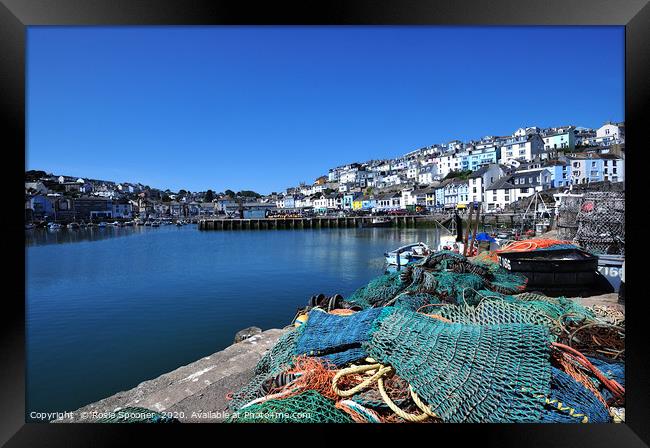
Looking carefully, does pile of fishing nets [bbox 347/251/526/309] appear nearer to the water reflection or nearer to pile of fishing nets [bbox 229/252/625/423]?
pile of fishing nets [bbox 229/252/625/423]

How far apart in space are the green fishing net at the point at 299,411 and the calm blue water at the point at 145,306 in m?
1.35

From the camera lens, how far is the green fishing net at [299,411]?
198 cm

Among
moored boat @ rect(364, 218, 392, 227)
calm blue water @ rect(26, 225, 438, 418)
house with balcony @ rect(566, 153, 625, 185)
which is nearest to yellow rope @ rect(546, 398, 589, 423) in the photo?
calm blue water @ rect(26, 225, 438, 418)

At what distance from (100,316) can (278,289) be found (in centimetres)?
453

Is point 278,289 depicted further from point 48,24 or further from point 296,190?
point 296,190

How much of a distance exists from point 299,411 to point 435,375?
2.45 feet

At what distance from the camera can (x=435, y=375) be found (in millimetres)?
2043

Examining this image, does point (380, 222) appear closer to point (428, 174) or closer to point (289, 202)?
point (428, 174)

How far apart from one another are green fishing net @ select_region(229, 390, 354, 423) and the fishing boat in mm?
9799

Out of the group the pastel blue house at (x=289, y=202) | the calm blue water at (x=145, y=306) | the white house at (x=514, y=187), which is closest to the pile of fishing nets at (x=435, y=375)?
the calm blue water at (x=145, y=306)

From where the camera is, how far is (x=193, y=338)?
6.70 meters

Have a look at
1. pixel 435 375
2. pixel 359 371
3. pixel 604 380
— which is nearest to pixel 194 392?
pixel 359 371

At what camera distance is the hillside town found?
2428cm

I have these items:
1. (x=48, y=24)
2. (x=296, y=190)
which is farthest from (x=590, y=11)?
(x=296, y=190)
